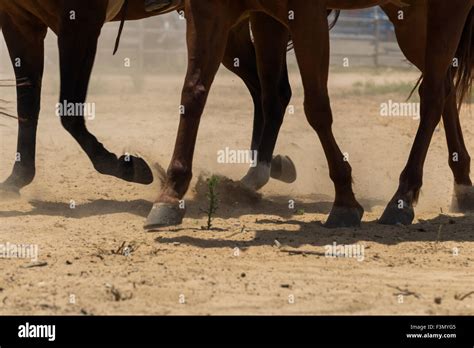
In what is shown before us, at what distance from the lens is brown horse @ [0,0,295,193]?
24.9 ft

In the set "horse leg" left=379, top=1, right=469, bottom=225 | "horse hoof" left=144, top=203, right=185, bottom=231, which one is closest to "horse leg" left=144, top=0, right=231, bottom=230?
"horse hoof" left=144, top=203, right=185, bottom=231

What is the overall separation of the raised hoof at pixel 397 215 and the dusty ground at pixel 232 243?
106 millimetres

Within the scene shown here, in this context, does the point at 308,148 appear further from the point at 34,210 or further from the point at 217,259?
the point at 217,259

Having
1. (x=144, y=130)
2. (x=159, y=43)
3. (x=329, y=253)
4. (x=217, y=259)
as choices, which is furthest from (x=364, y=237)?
(x=159, y=43)

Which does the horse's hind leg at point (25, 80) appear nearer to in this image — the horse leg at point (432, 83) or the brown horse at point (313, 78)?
the brown horse at point (313, 78)

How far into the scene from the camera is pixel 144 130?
11516mm

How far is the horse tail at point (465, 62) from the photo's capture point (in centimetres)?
798

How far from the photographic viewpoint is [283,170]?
869 cm

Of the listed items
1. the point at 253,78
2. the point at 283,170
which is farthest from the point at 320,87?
the point at 253,78

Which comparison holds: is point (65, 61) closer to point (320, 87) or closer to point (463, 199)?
point (320, 87)
